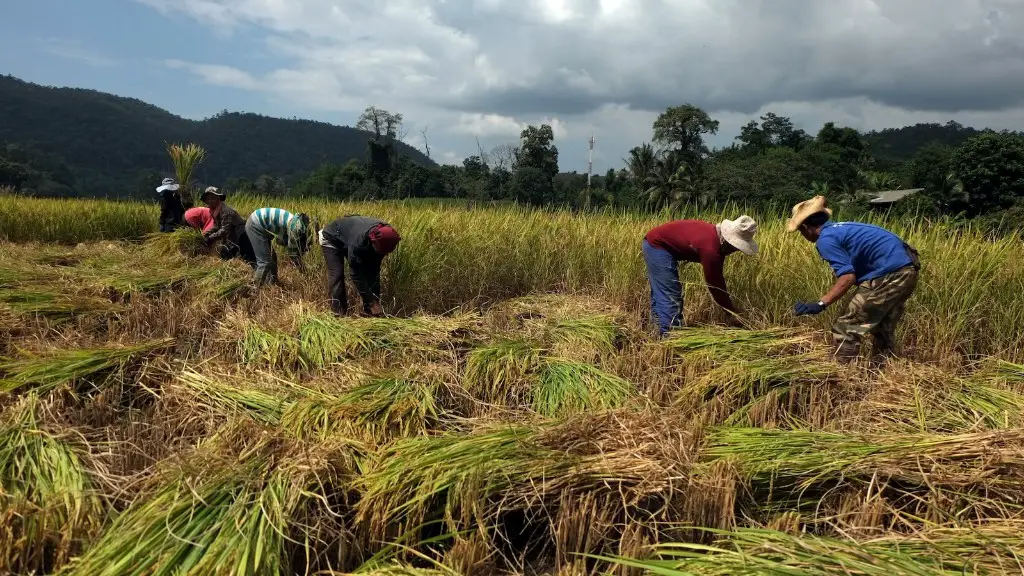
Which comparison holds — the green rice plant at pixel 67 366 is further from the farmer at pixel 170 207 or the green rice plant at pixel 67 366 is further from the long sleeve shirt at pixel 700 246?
the farmer at pixel 170 207

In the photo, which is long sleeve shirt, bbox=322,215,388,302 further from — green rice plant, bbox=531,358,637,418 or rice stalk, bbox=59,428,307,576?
rice stalk, bbox=59,428,307,576

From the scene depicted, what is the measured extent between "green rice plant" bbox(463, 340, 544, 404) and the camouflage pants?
184cm

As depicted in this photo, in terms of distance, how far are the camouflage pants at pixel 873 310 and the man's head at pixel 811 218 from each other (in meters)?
0.42

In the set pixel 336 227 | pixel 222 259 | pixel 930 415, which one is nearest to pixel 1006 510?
pixel 930 415

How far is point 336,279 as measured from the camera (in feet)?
13.5

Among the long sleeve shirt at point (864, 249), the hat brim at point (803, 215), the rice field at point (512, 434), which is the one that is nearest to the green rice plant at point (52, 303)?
the rice field at point (512, 434)

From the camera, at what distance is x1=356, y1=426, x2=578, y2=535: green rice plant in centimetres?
180

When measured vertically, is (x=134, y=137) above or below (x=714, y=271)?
above

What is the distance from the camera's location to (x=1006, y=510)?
5.85 feet

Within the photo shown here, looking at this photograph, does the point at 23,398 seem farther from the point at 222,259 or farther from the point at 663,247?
the point at 663,247

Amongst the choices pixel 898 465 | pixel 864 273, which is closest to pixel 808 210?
pixel 864 273

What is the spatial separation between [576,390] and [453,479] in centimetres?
99

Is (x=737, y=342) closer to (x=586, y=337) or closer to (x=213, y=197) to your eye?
(x=586, y=337)

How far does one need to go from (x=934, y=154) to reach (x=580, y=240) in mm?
43499
